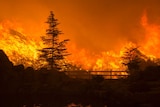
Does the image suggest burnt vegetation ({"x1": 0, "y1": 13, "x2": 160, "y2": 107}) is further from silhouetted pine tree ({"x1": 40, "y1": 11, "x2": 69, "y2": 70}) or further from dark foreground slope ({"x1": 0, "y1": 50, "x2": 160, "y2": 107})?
silhouetted pine tree ({"x1": 40, "y1": 11, "x2": 69, "y2": 70})

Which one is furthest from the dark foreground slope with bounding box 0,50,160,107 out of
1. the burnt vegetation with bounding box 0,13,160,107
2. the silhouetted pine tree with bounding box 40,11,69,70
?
the silhouetted pine tree with bounding box 40,11,69,70

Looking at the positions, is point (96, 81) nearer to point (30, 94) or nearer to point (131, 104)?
point (131, 104)

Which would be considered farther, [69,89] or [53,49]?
[53,49]

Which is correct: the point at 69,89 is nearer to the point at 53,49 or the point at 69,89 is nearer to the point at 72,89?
the point at 72,89

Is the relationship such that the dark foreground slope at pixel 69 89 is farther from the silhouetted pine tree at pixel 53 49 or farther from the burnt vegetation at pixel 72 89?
the silhouetted pine tree at pixel 53 49

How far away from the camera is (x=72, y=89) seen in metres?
48.6

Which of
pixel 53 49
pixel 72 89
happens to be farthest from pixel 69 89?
pixel 53 49

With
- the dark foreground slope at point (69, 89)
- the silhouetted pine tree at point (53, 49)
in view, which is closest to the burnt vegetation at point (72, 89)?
the dark foreground slope at point (69, 89)

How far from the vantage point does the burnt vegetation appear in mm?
46406

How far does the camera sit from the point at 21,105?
46.8 m

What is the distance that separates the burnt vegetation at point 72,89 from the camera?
152 feet

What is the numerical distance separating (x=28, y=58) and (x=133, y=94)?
8426 centimetres

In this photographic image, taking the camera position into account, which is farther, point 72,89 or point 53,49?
point 53,49

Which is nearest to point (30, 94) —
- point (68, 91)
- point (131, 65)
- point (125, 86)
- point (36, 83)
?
point (36, 83)
